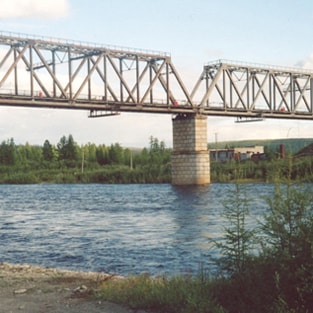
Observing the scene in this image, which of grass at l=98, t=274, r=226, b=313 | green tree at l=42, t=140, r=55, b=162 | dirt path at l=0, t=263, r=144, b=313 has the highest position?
green tree at l=42, t=140, r=55, b=162

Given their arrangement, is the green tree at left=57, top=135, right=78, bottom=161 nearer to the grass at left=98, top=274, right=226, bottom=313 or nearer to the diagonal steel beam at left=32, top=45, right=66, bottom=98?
the diagonal steel beam at left=32, top=45, right=66, bottom=98

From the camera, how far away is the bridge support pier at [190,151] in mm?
95438

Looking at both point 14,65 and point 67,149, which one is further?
point 67,149

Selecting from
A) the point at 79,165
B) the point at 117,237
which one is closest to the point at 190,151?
the point at 117,237

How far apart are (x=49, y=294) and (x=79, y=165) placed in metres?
159

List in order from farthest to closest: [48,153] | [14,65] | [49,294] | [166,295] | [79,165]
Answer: [48,153] < [79,165] < [14,65] < [49,294] < [166,295]

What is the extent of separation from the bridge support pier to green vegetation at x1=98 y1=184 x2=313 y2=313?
8242 cm

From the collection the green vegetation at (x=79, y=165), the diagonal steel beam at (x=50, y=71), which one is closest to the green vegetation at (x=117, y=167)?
the green vegetation at (x=79, y=165)

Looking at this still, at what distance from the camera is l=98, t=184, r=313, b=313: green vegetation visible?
10.1m

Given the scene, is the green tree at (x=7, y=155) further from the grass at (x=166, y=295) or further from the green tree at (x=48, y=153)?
the grass at (x=166, y=295)

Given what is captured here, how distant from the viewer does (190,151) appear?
96688 millimetres

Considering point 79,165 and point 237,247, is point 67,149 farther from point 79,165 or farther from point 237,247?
point 237,247

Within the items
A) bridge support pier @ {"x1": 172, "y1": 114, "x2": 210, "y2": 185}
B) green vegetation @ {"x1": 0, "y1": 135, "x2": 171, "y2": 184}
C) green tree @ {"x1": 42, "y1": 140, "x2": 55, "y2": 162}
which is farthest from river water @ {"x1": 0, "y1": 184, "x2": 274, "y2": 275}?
green tree @ {"x1": 42, "y1": 140, "x2": 55, "y2": 162}

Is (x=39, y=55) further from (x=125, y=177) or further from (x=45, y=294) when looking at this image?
(x=45, y=294)
